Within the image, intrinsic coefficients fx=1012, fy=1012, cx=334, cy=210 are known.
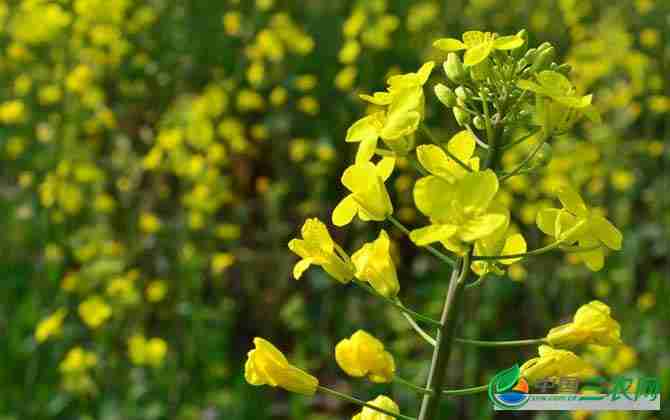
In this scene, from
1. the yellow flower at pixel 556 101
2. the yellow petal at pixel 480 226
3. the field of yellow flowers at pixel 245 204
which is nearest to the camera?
the yellow petal at pixel 480 226

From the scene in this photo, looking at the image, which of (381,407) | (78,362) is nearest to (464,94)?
(381,407)

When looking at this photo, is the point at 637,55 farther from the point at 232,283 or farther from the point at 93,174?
the point at 93,174

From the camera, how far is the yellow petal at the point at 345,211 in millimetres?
1420

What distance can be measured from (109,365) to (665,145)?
102 inches

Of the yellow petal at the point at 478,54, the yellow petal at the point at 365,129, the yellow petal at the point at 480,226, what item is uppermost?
the yellow petal at the point at 478,54

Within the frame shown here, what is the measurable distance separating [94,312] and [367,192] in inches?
93.8

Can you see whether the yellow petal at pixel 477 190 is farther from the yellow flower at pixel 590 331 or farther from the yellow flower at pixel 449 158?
the yellow flower at pixel 590 331

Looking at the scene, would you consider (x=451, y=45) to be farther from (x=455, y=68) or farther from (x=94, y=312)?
(x=94, y=312)

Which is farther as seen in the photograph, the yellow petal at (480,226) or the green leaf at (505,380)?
the green leaf at (505,380)

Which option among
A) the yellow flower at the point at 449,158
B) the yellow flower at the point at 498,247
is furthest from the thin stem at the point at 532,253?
the yellow flower at the point at 449,158

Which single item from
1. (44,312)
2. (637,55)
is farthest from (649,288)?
(44,312)

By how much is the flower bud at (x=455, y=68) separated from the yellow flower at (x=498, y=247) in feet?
0.72

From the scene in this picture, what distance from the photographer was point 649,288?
4094 millimetres

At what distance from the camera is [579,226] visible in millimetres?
1361
